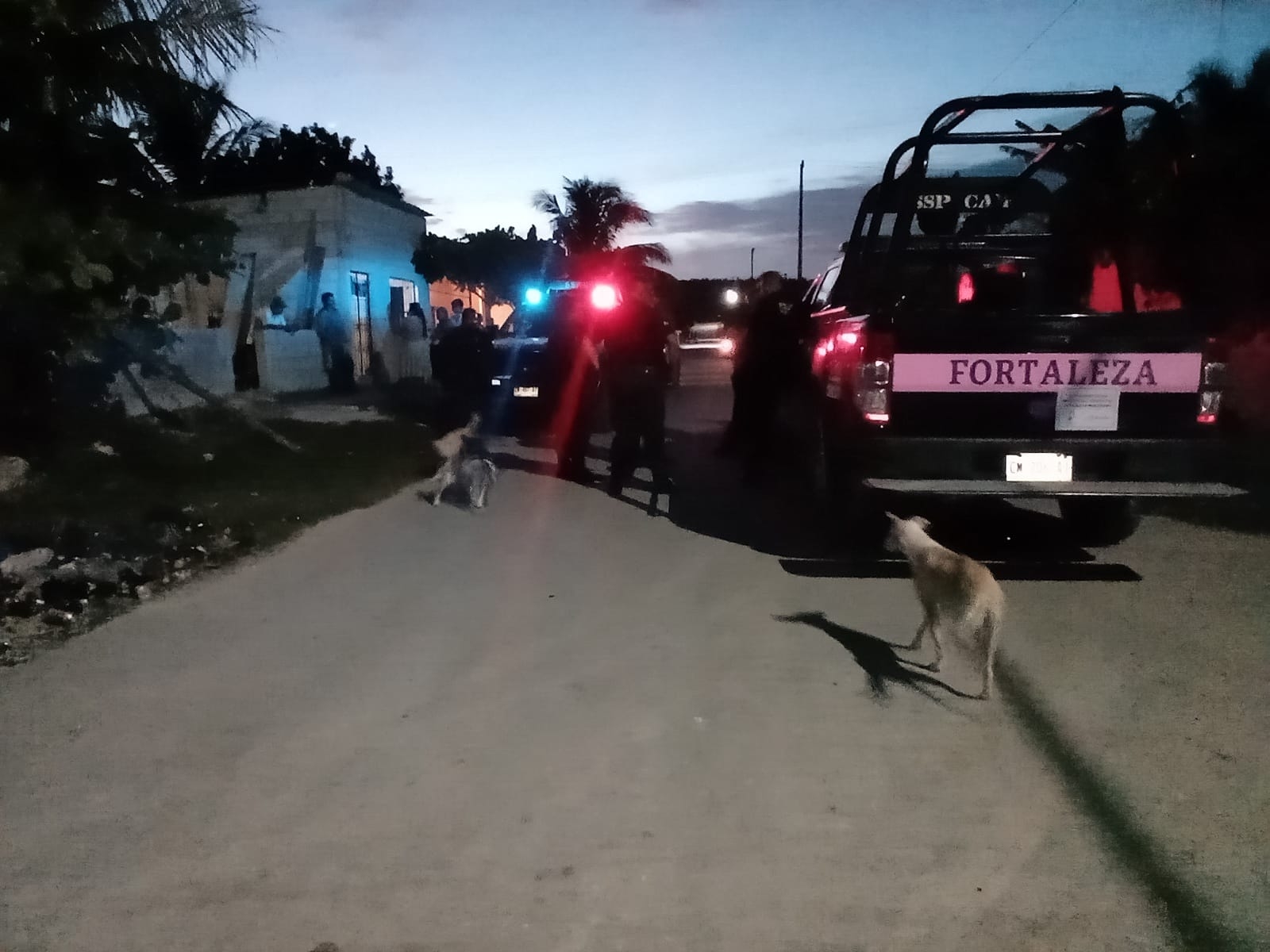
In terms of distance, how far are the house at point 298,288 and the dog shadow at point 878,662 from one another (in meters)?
12.4

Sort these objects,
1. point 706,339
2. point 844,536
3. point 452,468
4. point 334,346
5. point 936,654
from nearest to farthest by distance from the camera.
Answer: point 936,654 → point 844,536 → point 452,468 → point 334,346 → point 706,339

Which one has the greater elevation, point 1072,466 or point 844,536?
point 1072,466

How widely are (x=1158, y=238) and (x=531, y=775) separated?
36.8 ft

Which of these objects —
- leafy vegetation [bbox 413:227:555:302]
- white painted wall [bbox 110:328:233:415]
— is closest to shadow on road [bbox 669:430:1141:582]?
white painted wall [bbox 110:328:233:415]

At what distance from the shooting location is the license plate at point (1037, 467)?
6031mm

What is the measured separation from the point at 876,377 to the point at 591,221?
34018 millimetres

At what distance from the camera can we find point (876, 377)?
6086mm

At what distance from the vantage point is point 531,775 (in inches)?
154

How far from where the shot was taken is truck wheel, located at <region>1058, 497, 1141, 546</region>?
7.43m

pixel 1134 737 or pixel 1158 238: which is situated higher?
pixel 1158 238

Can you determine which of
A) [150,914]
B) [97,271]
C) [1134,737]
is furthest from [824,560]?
[97,271]

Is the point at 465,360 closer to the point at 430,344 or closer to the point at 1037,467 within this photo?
the point at 430,344

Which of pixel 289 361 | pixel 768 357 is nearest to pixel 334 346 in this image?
pixel 289 361

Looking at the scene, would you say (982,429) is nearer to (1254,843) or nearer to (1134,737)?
(1134,737)
